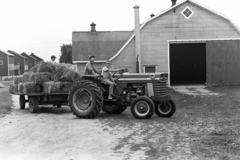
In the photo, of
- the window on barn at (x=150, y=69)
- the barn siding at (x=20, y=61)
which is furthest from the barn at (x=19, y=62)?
the window on barn at (x=150, y=69)

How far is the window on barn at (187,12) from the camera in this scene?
68.4 feet

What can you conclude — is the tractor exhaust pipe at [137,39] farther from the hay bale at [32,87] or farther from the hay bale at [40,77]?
the hay bale at [32,87]

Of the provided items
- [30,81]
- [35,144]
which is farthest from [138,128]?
[30,81]

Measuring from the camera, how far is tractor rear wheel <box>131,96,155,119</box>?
385 inches

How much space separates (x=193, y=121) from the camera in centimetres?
958

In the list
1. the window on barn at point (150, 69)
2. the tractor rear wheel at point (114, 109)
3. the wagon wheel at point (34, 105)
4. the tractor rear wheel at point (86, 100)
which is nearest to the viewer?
the tractor rear wheel at point (86, 100)

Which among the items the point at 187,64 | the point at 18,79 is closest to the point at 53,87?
the point at 18,79

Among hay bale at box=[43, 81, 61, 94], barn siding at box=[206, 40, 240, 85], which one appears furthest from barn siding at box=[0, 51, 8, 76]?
hay bale at box=[43, 81, 61, 94]

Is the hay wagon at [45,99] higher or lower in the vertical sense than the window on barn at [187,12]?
lower

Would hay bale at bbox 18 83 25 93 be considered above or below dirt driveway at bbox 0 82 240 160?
above

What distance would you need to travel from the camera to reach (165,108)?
1060cm

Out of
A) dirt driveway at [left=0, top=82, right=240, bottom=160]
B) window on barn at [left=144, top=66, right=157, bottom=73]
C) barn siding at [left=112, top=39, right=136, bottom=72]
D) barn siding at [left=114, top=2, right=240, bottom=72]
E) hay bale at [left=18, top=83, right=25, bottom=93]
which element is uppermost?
barn siding at [left=114, top=2, right=240, bottom=72]

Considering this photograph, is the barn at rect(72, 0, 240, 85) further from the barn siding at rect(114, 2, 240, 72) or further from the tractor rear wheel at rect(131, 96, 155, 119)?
the tractor rear wheel at rect(131, 96, 155, 119)

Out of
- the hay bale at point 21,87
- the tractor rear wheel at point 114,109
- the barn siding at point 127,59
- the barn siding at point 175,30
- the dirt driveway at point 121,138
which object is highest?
the barn siding at point 175,30
